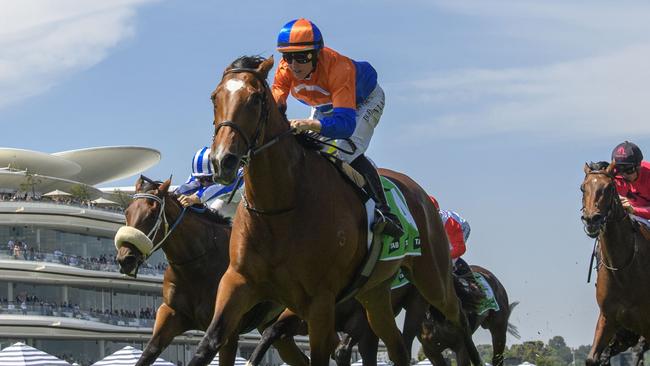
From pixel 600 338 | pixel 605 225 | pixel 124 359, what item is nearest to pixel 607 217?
pixel 605 225

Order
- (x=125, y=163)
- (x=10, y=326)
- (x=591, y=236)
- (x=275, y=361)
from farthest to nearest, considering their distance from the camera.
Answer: (x=125, y=163)
(x=275, y=361)
(x=10, y=326)
(x=591, y=236)

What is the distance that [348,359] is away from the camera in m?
15.1

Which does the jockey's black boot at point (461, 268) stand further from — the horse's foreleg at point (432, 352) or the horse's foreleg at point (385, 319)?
the horse's foreleg at point (385, 319)

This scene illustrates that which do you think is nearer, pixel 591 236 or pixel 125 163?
pixel 591 236

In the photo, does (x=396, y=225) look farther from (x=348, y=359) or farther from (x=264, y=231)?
(x=348, y=359)

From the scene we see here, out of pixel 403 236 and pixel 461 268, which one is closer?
pixel 403 236

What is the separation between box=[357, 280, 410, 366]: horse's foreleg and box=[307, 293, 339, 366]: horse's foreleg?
6.83 ft

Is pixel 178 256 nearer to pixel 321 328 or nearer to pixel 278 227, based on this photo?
pixel 278 227

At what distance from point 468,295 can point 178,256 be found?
240 inches

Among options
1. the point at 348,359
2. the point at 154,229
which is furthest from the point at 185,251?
the point at 348,359

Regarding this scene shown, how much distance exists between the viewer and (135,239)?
1176 centimetres

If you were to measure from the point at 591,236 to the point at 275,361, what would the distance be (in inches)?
2419

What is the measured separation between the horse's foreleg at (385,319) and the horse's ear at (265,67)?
2997 mm

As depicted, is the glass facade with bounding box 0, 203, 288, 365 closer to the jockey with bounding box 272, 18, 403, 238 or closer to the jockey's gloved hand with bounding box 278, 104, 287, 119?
the jockey with bounding box 272, 18, 403, 238
